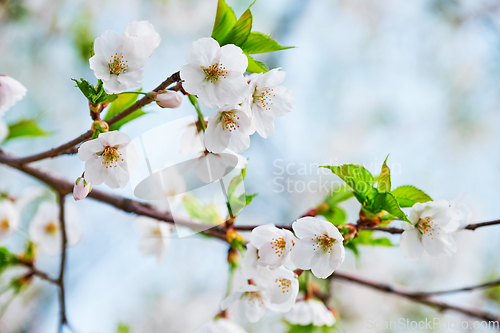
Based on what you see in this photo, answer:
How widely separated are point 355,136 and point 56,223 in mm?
3058

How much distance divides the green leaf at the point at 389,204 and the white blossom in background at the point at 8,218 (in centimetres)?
95

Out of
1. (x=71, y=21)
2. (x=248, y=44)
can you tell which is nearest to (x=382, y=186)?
(x=248, y=44)

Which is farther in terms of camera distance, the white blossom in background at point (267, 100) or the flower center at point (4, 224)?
the flower center at point (4, 224)

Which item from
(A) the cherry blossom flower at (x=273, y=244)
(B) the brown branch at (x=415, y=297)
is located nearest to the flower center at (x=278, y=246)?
(A) the cherry blossom flower at (x=273, y=244)

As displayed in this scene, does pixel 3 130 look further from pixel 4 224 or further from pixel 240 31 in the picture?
pixel 240 31

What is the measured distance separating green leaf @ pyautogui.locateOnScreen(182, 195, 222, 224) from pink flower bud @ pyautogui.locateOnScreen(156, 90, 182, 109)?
35 cm

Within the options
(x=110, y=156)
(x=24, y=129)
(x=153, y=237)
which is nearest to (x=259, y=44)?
(x=110, y=156)

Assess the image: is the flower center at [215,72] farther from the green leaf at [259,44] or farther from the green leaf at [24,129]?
the green leaf at [24,129]

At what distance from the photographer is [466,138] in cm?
333

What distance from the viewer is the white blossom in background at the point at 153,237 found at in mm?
978

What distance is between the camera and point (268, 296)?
0.58 m

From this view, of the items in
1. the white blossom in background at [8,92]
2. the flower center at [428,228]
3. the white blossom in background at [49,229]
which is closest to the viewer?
the flower center at [428,228]

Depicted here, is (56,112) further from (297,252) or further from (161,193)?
(297,252)

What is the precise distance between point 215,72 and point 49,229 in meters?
0.89
